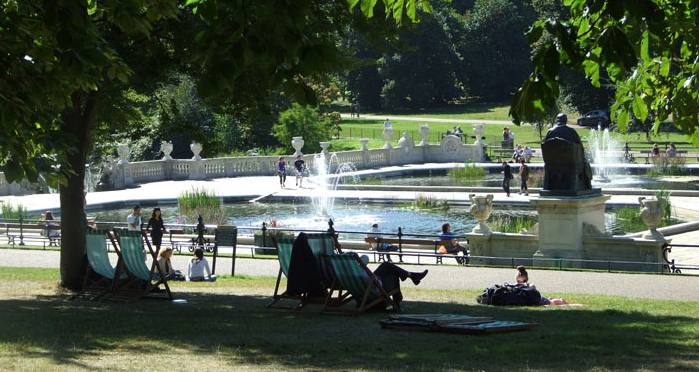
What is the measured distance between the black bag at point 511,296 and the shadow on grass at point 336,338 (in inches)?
25.6

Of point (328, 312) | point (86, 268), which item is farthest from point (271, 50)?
point (86, 268)

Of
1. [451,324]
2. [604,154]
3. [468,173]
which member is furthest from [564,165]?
[604,154]

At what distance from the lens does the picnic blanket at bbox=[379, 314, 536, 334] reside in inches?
491

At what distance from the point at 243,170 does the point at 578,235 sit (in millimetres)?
29890

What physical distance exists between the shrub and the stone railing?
3.39 metres

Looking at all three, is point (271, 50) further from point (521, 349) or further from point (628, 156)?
point (628, 156)

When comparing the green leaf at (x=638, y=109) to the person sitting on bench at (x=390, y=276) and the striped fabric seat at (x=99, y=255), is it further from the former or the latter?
the striped fabric seat at (x=99, y=255)

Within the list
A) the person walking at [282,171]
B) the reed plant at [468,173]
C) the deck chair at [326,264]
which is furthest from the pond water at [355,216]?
the deck chair at [326,264]

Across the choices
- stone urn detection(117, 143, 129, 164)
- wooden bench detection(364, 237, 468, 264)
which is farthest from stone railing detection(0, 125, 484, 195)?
wooden bench detection(364, 237, 468, 264)

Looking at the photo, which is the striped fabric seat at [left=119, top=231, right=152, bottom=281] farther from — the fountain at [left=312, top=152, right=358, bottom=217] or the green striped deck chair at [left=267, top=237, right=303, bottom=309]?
the fountain at [left=312, top=152, right=358, bottom=217]

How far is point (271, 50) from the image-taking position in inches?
264

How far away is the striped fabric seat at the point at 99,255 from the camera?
17.2 m

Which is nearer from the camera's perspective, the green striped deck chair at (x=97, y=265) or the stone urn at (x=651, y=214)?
the green striped deck chair at (x=97, y=265)

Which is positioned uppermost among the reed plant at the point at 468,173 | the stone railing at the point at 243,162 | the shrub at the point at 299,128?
the shrub at the point at 299,128
